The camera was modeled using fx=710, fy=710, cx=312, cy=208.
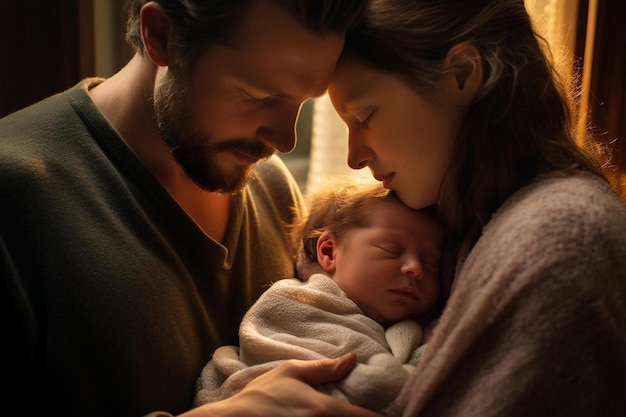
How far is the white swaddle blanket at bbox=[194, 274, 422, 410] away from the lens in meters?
1.15

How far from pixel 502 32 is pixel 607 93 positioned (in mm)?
454

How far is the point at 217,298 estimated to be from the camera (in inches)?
54.6

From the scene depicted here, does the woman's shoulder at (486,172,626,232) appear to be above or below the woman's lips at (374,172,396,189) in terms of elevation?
above

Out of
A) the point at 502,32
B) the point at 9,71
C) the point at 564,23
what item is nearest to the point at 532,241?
the point at 502,32

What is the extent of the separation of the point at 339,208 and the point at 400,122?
0.33 metres

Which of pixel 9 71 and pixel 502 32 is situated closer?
pixel 502 32

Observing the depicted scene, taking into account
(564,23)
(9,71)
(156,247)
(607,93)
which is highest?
(564,23)

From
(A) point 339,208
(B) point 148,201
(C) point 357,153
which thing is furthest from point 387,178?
(B) point 148,201

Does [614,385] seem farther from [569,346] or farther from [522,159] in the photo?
[522,159]

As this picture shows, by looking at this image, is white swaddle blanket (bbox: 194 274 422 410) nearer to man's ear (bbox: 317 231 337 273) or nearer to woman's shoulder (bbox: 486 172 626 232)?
man's ear (bbox: 317 231 337 273)

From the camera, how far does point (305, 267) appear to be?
154 cm

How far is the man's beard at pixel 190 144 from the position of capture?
128cm

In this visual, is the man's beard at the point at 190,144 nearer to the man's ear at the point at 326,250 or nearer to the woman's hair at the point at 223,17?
the woman's hair at the point at 223,17

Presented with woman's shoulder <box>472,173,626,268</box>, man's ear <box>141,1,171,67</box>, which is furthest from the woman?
man's ear <box>141,1,171,67</box>
